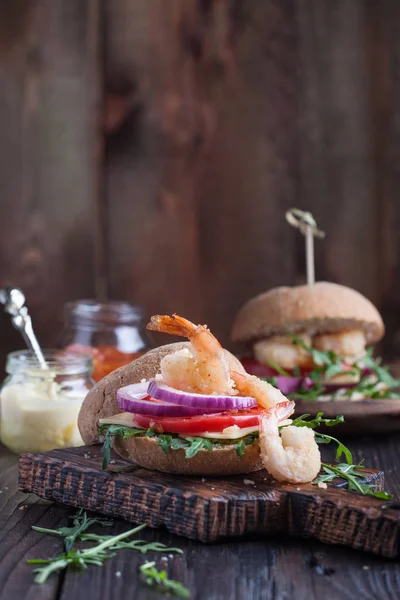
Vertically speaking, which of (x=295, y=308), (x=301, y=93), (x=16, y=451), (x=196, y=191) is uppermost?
(x=301, y=93)

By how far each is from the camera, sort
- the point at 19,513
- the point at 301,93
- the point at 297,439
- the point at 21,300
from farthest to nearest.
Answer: the point at 301,93
the point at 21,300
the point at 19,513
the point at 297,439

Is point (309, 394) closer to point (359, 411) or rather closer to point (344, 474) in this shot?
point (359, 411)

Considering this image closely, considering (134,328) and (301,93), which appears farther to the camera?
(301,93)

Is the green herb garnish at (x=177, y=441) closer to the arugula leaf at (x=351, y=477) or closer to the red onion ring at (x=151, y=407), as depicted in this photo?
the red onion ring at (x=151, y=407)

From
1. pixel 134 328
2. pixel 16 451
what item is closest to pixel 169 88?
pixel 134 328

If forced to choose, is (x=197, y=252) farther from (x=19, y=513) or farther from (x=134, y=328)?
(x=19, y=513)

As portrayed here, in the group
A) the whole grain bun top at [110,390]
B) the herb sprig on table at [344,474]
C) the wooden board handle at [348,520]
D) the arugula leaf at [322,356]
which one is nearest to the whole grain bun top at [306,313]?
the arugula leaf at [322,356]

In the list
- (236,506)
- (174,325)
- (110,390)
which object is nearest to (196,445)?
(236,506)
